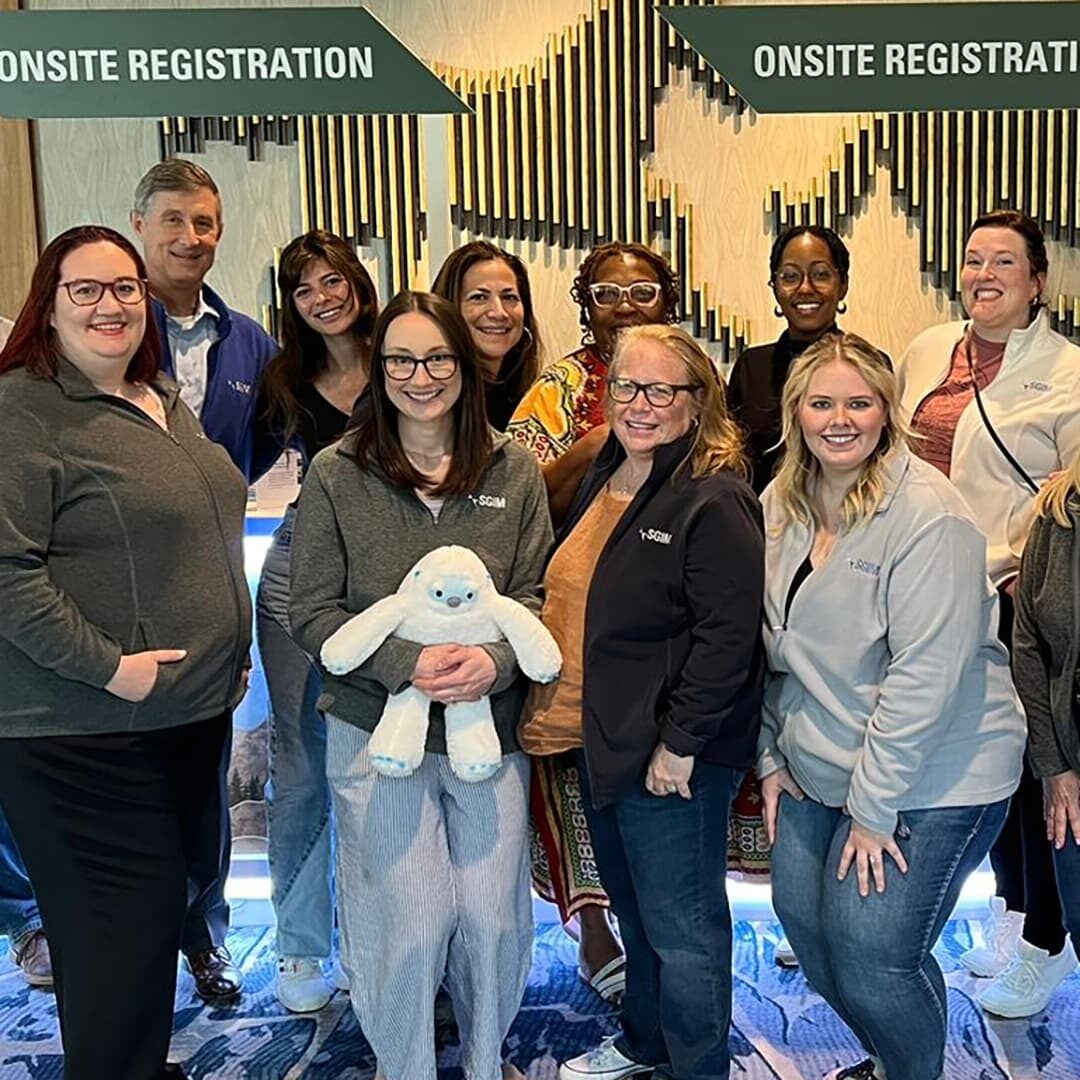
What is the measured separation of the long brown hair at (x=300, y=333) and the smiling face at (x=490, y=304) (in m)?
0.22

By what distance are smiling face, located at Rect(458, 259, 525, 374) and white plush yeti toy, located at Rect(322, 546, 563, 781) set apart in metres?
0.76

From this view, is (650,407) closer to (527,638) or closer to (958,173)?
(527,638)

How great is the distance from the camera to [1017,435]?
8.34ft

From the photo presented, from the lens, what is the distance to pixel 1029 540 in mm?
2188

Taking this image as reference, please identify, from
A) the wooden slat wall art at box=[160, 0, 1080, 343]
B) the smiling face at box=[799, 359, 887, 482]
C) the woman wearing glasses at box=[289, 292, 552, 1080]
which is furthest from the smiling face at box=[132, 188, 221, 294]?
the wooden slat wall art at box=[160, 0, 1080, 343]

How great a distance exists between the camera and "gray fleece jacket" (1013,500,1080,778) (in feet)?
6.89

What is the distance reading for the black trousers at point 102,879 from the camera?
2.08m

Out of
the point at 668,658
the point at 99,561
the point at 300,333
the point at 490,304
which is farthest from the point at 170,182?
the point at 668,658

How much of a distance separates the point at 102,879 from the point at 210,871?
390mm

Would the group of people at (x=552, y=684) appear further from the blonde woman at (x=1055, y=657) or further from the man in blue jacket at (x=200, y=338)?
the man in blue jacket at (x=200, y=338)

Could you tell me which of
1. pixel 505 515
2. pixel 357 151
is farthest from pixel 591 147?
pixel 505 515

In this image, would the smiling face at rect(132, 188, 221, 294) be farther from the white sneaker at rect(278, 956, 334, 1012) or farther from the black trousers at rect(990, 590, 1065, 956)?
the black trousers at rect(990, 590, 1065, 956)

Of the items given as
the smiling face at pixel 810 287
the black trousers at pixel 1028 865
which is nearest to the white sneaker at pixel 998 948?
the black trousers at pixel 1028 865

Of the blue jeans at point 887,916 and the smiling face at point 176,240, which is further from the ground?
the smiling face at point 176,240
